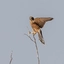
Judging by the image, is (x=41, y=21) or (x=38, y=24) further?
(x=38, y=24)

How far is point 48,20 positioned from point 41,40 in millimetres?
417

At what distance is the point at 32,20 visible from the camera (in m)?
3.90

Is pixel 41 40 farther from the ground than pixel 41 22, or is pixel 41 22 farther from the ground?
pixel 41 22

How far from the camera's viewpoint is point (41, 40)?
12.6ft

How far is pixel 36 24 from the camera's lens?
12.8 feet

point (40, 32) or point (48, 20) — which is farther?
point (40, 32)

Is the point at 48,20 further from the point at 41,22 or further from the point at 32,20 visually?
the point at 32,20

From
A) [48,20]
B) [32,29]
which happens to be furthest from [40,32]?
[48,20]

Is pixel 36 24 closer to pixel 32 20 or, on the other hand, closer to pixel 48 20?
pixel 32 20

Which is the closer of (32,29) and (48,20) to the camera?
(48,20)

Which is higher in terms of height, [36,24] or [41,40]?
[36,24]

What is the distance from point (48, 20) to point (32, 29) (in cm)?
54

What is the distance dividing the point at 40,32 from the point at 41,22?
1.15 feet

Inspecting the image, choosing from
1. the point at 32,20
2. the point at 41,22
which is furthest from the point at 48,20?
the point at 32,20
